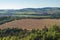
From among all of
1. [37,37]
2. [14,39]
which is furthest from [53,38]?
[14,39]

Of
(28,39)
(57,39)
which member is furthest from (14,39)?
(57,39)

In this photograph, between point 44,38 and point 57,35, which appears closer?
point 44,38

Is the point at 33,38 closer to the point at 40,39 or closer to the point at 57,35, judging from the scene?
the point at 40,39

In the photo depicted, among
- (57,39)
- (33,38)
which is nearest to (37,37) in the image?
(33,38)

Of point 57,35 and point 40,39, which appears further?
point 57,35

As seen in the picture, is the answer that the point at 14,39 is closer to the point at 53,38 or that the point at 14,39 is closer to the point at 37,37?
the point at 37,37

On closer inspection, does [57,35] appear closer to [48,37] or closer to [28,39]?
[48,37]

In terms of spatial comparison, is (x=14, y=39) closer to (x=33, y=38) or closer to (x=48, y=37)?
(x=33, y=38)
